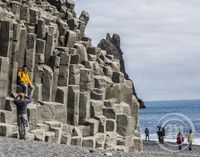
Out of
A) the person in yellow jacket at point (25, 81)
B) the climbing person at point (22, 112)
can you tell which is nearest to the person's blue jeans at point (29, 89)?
the person in yellow jacket at point (25, 81)

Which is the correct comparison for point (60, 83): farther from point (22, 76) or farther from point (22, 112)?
point (22, 112)

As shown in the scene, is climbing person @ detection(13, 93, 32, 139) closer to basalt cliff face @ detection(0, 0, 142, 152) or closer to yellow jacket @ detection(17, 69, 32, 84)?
basalt cliff face @ detection(0, 0, 142, 152)

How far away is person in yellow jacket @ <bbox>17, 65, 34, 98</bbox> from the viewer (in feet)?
81.9

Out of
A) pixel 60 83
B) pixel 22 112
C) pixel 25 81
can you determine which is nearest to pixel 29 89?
pixel 25 81

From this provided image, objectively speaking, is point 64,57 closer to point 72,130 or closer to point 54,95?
point 54,95

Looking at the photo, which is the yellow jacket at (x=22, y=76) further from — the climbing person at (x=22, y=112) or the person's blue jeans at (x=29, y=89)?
the climbing person at (x=22, y=112)

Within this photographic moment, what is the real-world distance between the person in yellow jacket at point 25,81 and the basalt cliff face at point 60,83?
409 mm

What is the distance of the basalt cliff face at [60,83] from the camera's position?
2542cm

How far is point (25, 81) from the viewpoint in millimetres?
25203

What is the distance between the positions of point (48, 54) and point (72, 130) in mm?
4057

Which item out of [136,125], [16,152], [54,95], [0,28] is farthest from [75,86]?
[16,152]

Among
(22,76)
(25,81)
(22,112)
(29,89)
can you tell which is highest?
(22,76)

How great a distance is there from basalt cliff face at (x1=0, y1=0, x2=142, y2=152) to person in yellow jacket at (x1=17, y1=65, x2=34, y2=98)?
1.34 ft

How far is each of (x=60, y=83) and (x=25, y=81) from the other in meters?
3.09
